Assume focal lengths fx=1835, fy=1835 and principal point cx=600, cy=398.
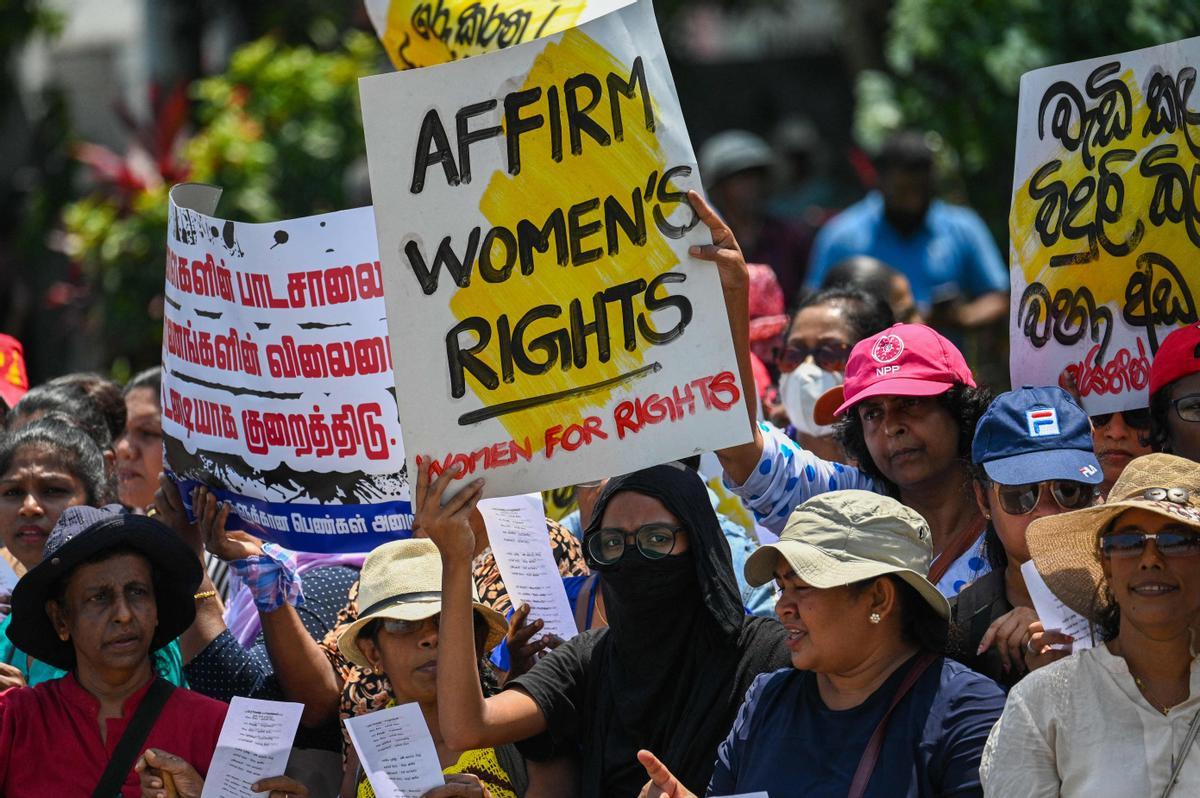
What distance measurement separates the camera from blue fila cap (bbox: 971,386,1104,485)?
4.21 meters

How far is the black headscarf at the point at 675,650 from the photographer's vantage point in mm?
4352

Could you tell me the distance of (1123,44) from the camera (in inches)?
299


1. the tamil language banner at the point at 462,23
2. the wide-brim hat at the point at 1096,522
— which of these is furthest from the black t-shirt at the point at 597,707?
the tamil language banner at the point at 462,23

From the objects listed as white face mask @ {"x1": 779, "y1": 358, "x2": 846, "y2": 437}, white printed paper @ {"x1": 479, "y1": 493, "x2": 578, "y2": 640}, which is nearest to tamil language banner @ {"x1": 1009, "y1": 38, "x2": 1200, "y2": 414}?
white face mask @ {"x1": 779, "y1": 358, "x2": 846, "y2": 437}

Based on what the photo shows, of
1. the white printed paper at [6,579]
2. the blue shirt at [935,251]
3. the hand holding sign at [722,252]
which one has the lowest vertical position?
the white printed paper at [6,579]

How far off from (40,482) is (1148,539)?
3.56m

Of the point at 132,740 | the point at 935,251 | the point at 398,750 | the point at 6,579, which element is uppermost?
the point at 935,251

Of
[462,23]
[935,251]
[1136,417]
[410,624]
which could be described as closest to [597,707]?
[410,624]

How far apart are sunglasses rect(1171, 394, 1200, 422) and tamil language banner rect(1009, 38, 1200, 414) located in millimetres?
185

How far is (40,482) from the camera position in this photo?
5781mm

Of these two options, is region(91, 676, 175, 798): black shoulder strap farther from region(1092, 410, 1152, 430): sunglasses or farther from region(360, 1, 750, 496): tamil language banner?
region(1092, 410, 1152, 430): sunglasses

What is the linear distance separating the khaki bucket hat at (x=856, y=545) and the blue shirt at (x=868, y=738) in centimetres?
20

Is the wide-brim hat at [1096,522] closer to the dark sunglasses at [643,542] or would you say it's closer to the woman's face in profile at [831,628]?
the woman's face in profile at [831,628]

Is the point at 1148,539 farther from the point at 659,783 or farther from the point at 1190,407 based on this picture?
the point at 659,783
